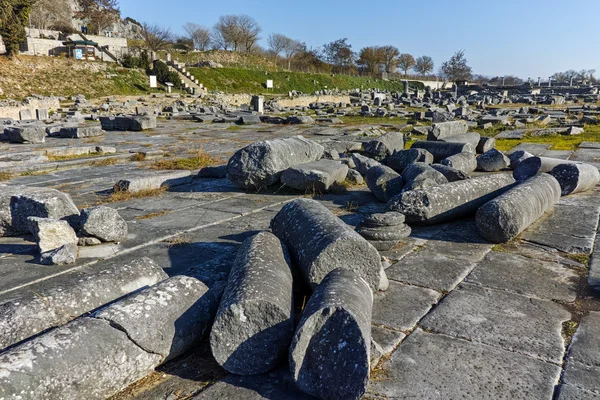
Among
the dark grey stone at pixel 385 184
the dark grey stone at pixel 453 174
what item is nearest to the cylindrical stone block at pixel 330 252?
the dark grey stone at pixel 385 184

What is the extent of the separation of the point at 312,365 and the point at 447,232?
381 cm

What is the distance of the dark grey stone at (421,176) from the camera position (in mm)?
7309

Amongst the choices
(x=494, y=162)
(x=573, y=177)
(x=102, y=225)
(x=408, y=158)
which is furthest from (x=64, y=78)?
(x=573, y=177)

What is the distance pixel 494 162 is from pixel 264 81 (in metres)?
47.5

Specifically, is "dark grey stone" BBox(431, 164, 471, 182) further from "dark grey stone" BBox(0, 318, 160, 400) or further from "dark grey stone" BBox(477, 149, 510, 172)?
"dark grey stone" BBox(0, 318, 160, 400)

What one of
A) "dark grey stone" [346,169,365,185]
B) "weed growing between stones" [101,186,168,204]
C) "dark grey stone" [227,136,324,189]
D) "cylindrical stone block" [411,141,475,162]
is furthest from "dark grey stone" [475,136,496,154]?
"weed growing between stones" [101,186,168,204]

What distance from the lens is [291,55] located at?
85.9 metres

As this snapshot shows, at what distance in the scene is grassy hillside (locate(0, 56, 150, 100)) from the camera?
34.0 metres

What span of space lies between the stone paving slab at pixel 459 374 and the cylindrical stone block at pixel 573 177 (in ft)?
18.8

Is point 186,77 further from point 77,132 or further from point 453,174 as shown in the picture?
point 453,174

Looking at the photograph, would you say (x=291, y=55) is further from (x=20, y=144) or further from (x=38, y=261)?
(x=38, y=261)

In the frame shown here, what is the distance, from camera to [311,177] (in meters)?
8.10

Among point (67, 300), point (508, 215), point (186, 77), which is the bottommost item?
point (67, 300)

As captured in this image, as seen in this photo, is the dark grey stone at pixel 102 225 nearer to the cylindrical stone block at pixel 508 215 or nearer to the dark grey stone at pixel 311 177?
the dark grey stone at pixel 311 177
